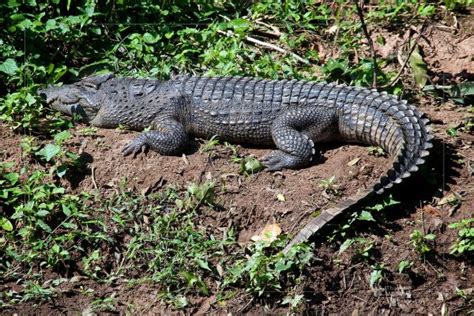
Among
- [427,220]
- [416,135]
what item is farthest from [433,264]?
[416,135]

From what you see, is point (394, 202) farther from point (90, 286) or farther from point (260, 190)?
point (90, 286)

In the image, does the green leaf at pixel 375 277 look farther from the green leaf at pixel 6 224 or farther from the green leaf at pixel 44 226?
the green leaf at pixel 6 224

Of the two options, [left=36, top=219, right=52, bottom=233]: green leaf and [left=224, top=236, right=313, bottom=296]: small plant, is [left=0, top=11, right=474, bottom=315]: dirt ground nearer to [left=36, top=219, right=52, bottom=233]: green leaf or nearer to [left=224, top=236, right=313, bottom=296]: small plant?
[left=224, top=236, right=313, bottom=296]: small plant

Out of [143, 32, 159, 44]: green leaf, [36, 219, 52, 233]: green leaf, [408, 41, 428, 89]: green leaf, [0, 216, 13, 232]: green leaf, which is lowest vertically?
[0, 216, 13, 232]: green leaf

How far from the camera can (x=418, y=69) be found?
7672 millimetres

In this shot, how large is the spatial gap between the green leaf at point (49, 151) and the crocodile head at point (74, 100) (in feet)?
3.00

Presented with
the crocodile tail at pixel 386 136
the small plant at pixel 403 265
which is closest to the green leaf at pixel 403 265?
the small plant at pixel 403 265

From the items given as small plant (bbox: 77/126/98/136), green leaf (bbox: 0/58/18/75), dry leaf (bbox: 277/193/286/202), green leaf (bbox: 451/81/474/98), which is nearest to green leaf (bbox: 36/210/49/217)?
small plant (bbox: 77/126/98/136)

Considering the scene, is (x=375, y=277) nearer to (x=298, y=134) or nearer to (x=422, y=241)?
(x=422, y=241)

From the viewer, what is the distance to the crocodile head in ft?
23.9

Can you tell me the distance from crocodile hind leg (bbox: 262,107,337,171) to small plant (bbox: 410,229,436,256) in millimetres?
1186

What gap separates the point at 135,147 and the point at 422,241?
8.38 feet

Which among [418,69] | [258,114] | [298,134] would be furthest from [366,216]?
[418,69]

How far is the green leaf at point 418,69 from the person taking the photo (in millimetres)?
7612
